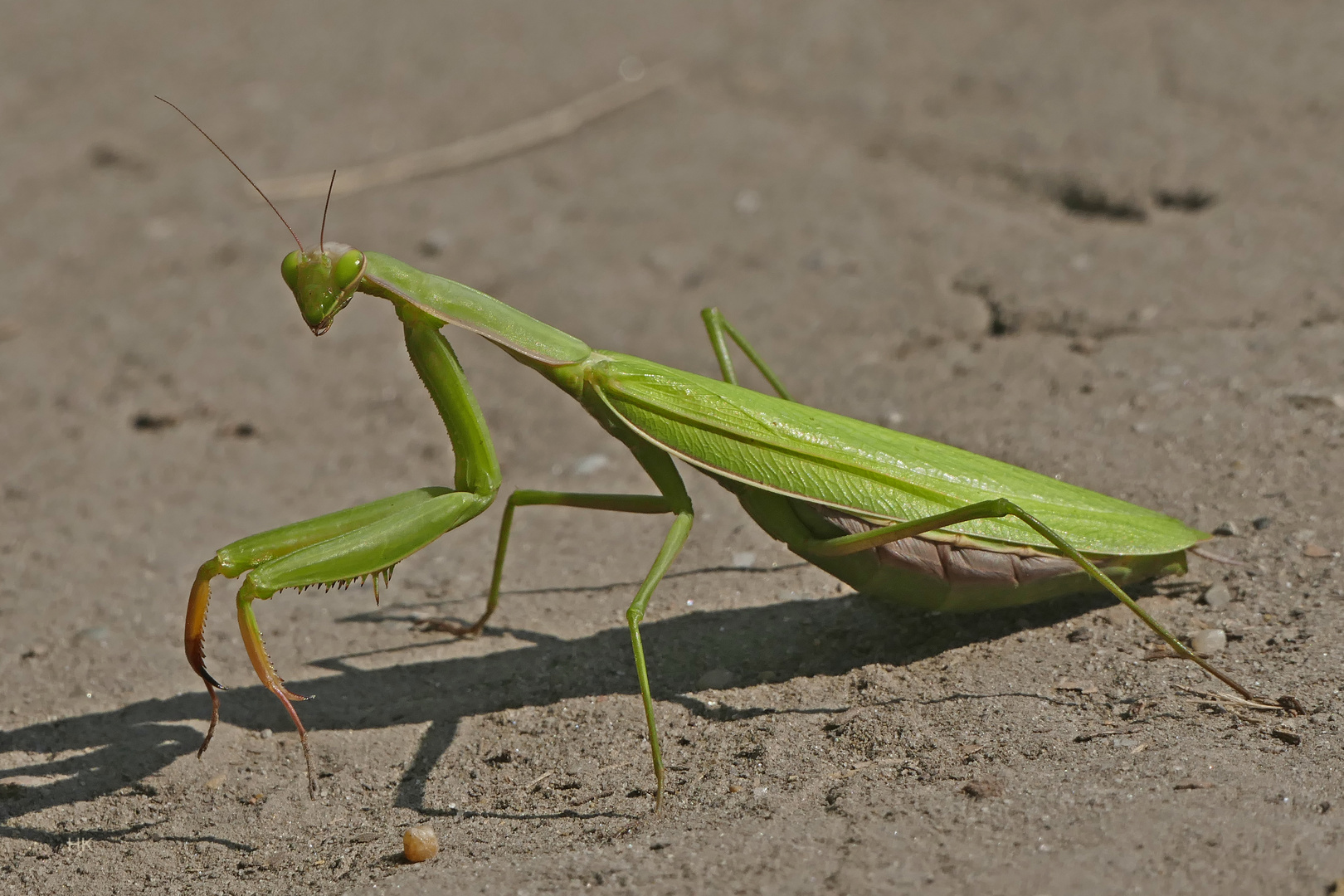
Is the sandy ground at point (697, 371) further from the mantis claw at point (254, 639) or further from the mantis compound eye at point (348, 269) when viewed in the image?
the mantis compound eye at point (348, 269)

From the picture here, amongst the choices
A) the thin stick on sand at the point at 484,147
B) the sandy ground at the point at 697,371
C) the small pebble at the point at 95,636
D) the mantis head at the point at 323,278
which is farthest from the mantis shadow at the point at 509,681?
the thin stick on sand at the point at 484,147

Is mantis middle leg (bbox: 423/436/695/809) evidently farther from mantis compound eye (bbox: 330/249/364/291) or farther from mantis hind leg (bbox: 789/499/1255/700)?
mantis compound eye (bbox: 330/249/364/291)

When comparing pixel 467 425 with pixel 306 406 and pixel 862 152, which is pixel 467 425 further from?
pixel 862 152

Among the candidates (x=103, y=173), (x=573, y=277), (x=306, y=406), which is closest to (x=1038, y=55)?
(x=573, y=277)

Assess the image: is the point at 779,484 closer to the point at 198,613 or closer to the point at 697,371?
the point at 198,613

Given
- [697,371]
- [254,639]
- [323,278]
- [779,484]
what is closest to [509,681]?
[254,639]

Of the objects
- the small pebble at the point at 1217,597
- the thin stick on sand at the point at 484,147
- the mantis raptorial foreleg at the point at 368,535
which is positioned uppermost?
the thin stick on sand at the point at 484,147
